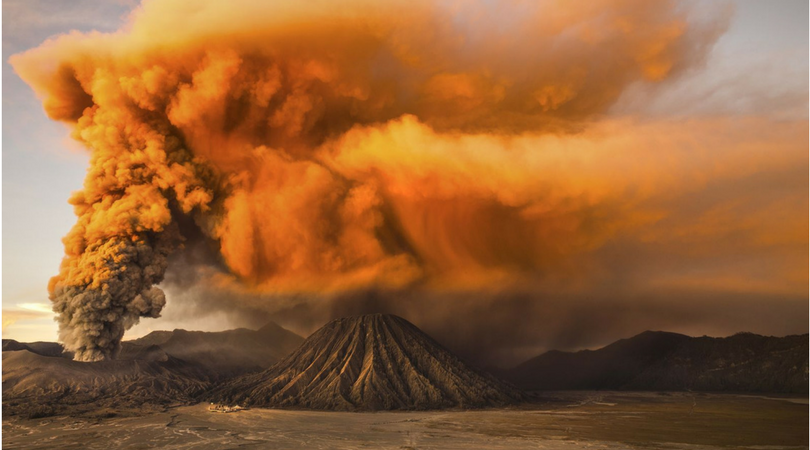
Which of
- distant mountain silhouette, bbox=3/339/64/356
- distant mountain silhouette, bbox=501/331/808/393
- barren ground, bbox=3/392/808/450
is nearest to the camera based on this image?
barren ground, bbox=3/392/808/450

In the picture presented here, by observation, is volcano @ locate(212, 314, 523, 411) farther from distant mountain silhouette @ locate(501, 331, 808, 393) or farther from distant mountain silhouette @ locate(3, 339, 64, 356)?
distant mountain silhouette @ locate(501, 331, 808, 393)

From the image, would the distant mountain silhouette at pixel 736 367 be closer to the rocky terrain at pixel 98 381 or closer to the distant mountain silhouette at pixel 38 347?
the rocky terrain at pixel 98 381

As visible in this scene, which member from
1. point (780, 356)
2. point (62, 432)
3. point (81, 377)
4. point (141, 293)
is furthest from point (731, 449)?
point (780, 356)

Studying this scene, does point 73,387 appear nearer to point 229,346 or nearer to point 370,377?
point 370,377

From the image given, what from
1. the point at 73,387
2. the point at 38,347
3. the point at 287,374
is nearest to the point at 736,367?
the point at 287,374

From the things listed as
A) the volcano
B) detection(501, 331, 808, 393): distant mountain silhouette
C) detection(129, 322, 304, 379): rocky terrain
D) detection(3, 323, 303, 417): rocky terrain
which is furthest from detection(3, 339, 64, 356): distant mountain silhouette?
detection(501, 331, 808, 393): distant mountain silhouette

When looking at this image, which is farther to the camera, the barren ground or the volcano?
the volcano

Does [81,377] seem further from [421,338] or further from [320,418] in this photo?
[421,338]
